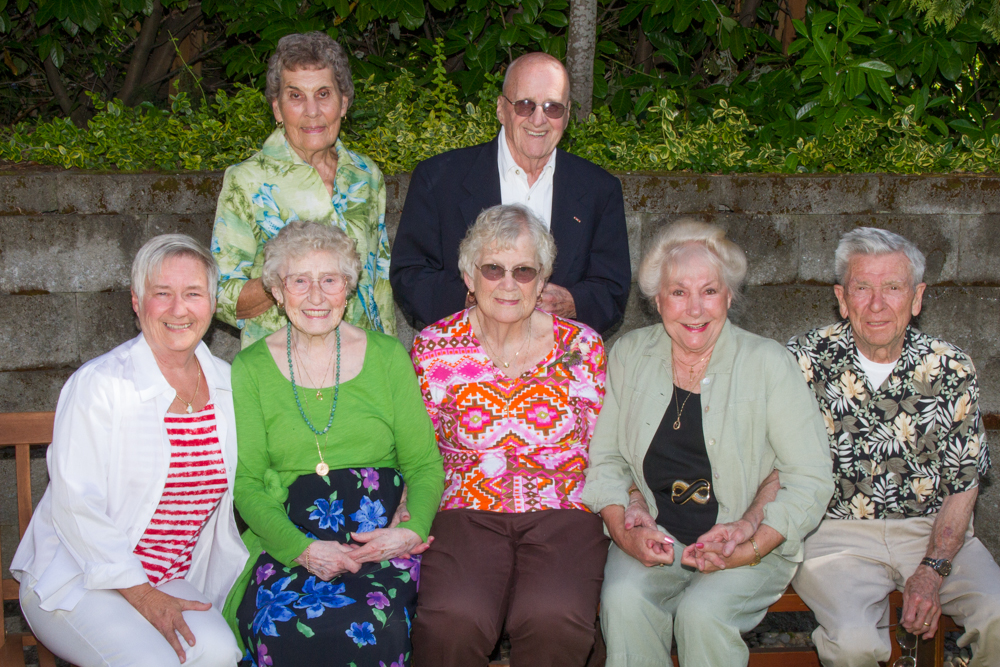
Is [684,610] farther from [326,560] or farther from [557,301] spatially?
[557,301]

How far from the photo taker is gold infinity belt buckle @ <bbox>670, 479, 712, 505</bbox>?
3004mm

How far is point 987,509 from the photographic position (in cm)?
438

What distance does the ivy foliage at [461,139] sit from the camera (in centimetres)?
454

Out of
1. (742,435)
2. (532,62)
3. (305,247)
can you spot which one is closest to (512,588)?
(742,435)

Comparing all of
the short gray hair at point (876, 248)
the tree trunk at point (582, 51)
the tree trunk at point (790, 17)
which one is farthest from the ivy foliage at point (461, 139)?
the short gray hair at point (876, 248)

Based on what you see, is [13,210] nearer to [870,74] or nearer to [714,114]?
[714,114]

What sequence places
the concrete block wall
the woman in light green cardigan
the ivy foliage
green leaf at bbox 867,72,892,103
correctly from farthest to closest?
1. green leaf at bbox 867,72,892,103
2. the ivy foliage
3. the concrete block wall
4. the woman in light green cardigan

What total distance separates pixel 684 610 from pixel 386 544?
0.93m

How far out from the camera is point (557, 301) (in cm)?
341

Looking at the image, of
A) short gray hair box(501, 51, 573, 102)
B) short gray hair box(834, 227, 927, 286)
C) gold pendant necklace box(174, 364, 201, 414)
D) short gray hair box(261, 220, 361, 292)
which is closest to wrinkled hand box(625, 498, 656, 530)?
short gray hair box(834, 227, 927, 286)

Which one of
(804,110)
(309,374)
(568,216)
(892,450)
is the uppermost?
(804,110)

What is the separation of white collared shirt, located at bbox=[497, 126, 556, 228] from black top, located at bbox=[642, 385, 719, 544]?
953 millimetres

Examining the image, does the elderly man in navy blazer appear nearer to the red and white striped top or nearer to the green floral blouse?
the green floral blouse

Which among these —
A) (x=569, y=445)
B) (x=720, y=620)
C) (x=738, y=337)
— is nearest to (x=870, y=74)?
(x=738, y=337)
